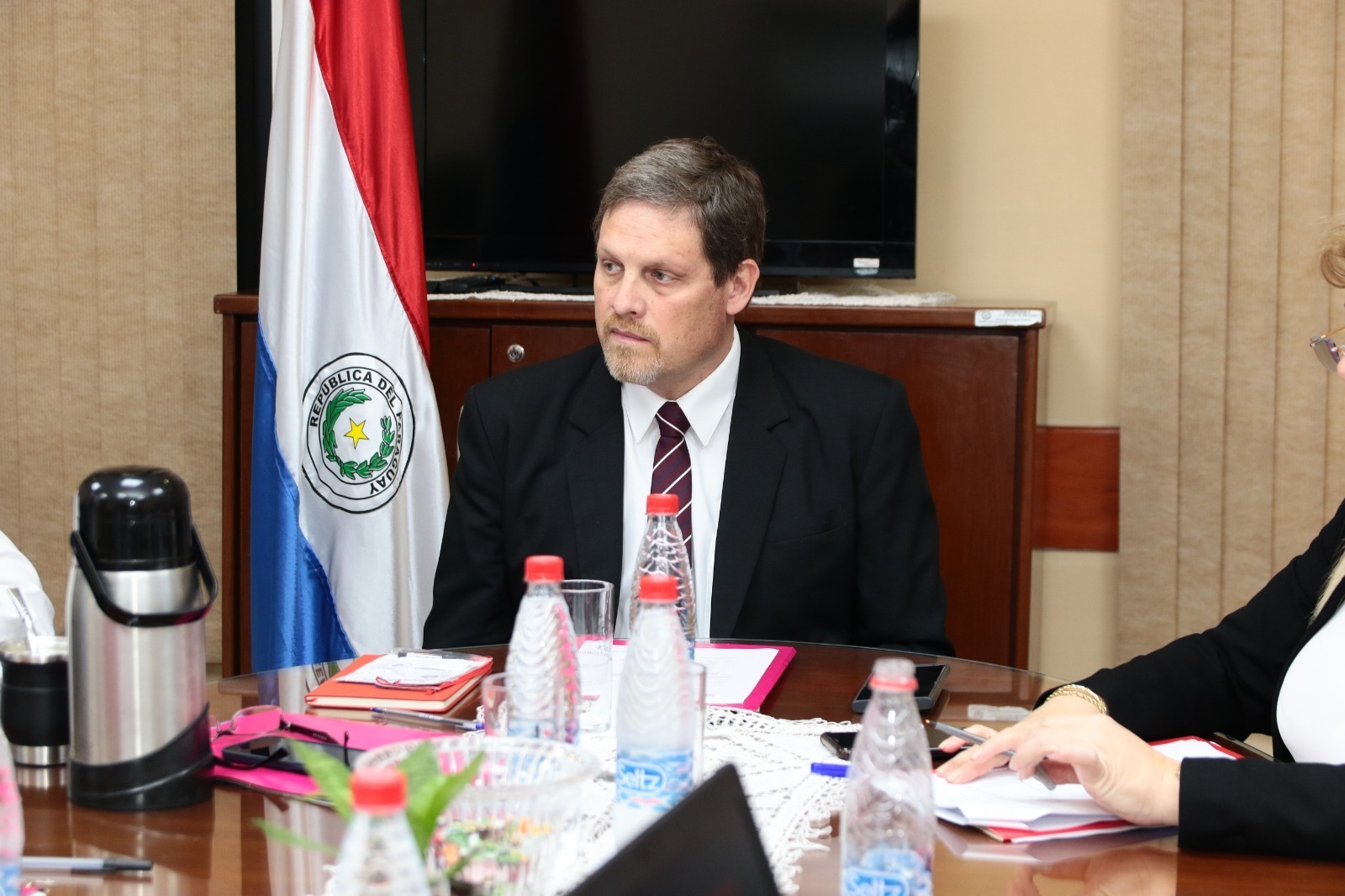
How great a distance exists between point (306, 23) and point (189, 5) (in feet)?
2.61

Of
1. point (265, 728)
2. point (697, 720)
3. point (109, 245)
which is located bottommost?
point (265, 728)

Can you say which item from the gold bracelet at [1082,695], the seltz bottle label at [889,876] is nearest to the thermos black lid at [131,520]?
the seltz bottle label at [889,876]

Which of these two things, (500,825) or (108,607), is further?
(108,607)

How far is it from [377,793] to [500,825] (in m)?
0.24

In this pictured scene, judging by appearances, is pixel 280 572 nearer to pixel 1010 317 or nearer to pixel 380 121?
pixel 380 121

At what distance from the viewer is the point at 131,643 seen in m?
1.25

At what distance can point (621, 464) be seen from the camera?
91.2 inches

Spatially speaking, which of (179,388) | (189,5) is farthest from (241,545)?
(189,5)

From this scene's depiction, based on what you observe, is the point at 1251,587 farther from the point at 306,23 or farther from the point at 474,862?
the point at 474,862

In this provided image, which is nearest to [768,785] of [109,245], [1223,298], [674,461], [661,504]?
[661,504]

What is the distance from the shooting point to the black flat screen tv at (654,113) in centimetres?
325

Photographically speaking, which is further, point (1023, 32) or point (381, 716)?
point (1023, 32)

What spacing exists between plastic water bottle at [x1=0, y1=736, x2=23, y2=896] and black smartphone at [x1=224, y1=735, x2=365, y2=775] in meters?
0.39

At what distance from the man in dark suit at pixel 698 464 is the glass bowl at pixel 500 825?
1331mm
